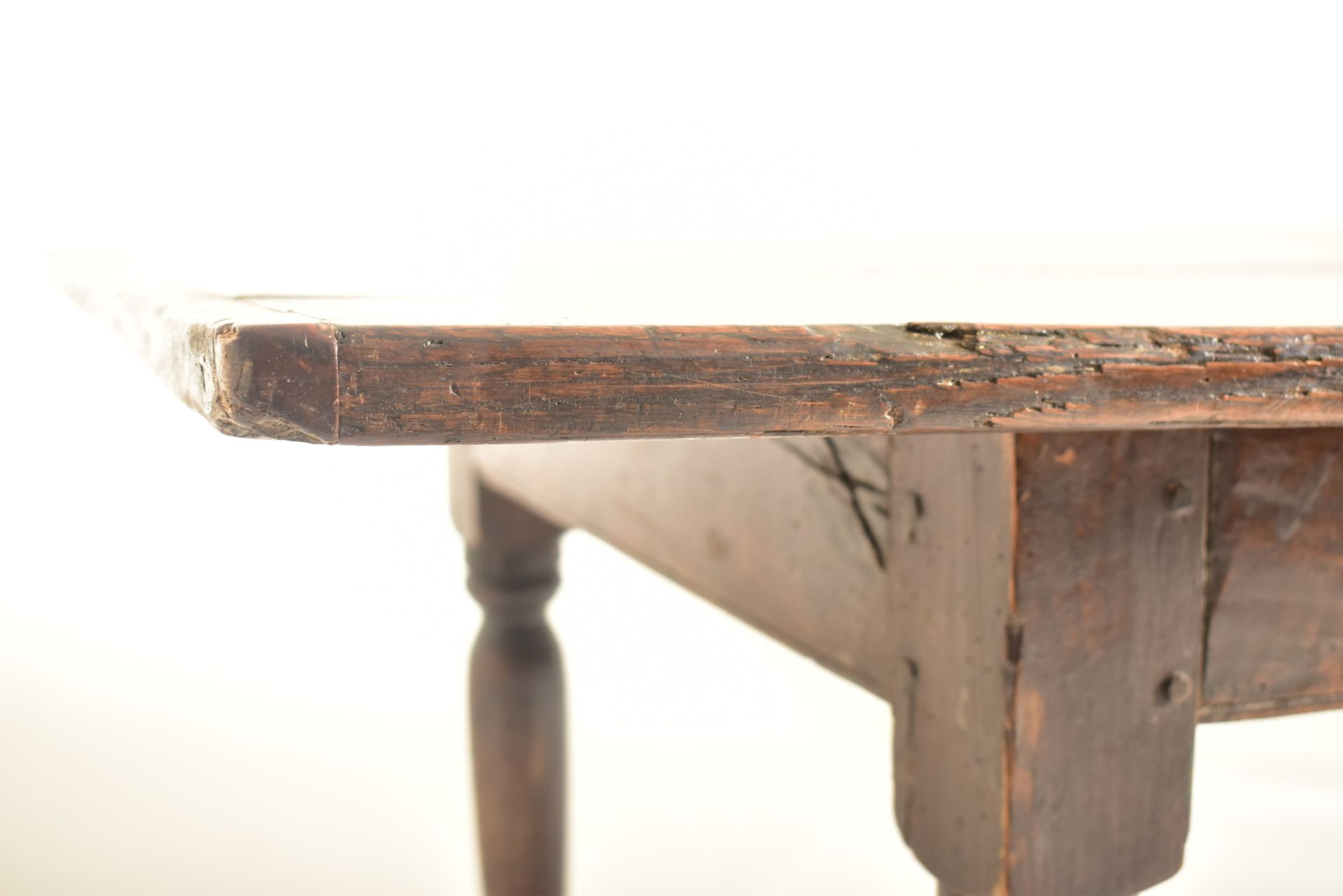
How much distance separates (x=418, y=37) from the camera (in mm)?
2574

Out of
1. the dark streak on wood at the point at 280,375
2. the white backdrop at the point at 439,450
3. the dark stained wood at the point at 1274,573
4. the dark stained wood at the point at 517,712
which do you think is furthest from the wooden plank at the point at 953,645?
the white backdrop at the point at 439,450

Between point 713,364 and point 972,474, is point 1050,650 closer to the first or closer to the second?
point 972,474

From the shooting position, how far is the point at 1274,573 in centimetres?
64

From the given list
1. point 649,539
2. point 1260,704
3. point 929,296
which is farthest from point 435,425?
point 649,539

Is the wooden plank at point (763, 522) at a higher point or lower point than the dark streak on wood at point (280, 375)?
lower

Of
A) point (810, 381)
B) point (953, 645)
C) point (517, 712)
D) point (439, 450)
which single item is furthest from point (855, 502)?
point (439, 450)

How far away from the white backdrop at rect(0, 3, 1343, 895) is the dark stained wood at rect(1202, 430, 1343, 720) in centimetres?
108

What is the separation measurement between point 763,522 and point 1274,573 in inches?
10.0

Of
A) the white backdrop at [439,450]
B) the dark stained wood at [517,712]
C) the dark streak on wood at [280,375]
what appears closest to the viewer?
the dark streak on wood at [280,375]

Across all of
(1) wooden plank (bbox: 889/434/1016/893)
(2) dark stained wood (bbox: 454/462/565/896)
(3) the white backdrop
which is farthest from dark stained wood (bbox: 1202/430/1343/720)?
(3) the white backdrop

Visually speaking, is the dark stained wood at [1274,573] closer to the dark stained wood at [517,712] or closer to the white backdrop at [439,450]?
the dark stained wood at [517,712]

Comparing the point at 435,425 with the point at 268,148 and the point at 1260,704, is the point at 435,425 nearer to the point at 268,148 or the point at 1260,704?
the point at 1260,704

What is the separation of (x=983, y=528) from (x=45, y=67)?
2.17 metres

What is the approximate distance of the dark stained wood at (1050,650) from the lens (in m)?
0.58
